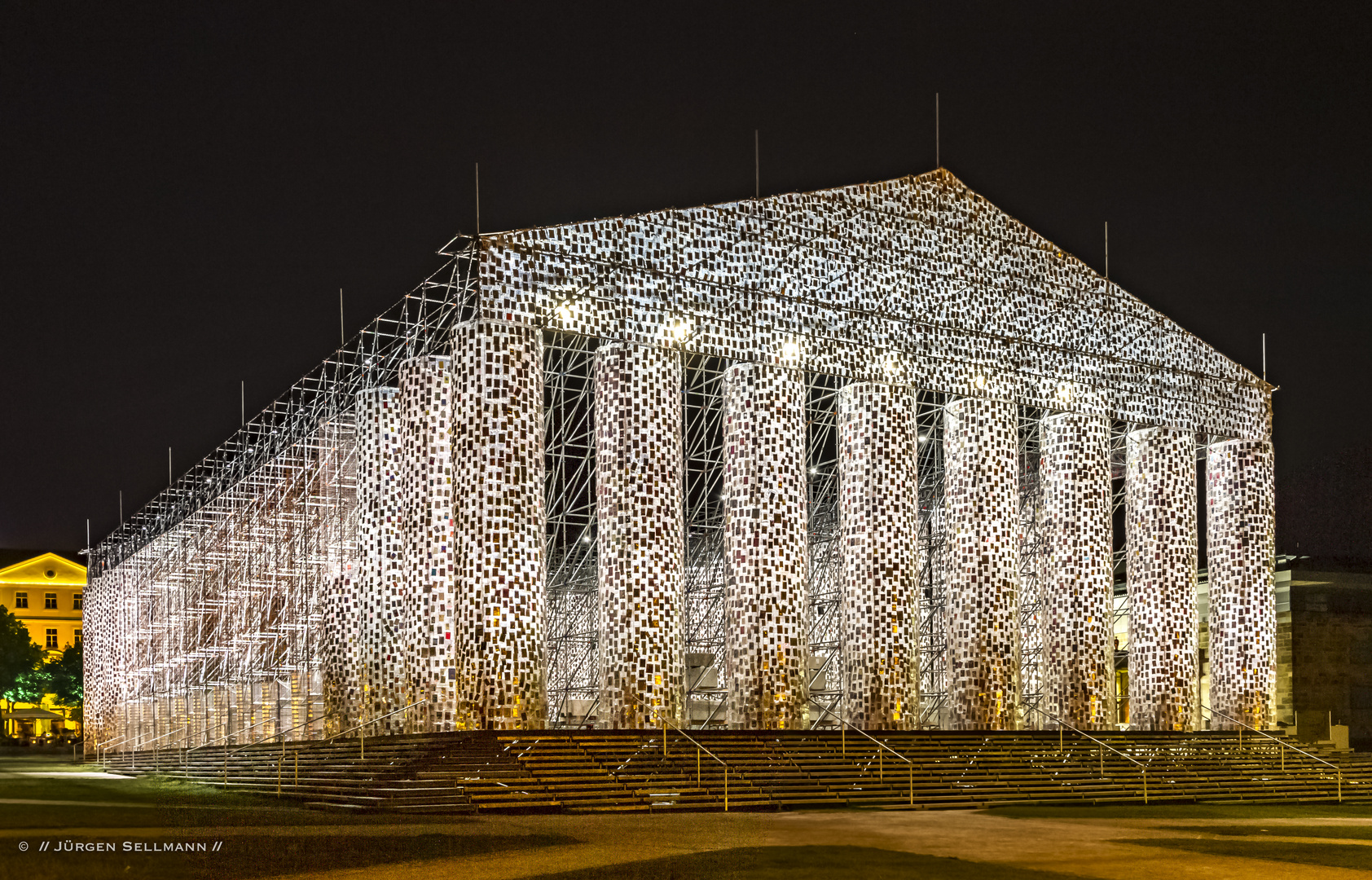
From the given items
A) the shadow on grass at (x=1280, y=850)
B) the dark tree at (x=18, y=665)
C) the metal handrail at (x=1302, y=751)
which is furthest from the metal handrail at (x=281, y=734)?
the dark tree at (x=18, y=665)

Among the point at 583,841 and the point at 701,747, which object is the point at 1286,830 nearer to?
the point at 701,747

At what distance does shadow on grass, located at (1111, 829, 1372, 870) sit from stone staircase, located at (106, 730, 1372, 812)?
23.3 feet

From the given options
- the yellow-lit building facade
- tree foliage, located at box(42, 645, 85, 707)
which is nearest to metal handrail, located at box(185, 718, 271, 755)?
tree foliage, located at box(42, 645, 85, 707)

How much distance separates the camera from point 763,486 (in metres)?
28.7

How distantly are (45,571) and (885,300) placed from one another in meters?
60.8

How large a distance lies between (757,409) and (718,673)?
950cm

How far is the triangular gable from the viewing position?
76.1m

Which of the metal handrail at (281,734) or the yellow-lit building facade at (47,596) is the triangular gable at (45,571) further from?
the metal handrail at (281,734)

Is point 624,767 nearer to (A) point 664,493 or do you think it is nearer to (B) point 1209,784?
(A) point 664,493

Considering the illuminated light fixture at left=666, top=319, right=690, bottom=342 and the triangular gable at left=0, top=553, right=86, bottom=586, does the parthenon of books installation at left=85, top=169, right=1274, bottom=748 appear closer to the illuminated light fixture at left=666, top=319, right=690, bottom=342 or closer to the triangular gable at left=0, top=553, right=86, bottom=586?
the illuminated light fixture at left=666, top=319, right=690, bottom=342

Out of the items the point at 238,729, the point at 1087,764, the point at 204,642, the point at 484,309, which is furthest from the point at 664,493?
the point at 204,642

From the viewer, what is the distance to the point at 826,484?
40.9 meters

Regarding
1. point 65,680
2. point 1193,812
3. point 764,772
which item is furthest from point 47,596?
point 1193,812

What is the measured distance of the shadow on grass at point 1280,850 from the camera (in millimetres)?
13969
